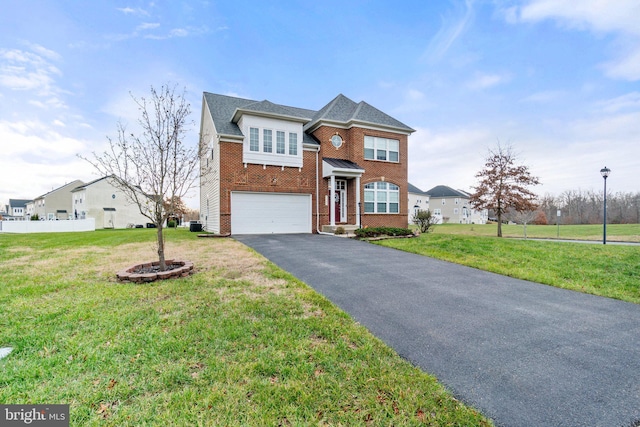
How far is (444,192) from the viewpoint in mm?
56562

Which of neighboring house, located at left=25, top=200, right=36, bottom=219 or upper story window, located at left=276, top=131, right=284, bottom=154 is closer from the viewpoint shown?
upper story window, located at left=276, top=131, right=284, bottom=154

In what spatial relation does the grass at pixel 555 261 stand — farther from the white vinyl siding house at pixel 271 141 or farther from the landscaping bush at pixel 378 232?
the white vinyl siding house at pixel 271 141

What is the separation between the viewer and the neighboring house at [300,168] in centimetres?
1448

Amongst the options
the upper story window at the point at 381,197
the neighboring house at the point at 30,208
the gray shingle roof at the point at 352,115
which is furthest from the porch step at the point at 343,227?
the neighboring house at the point at 30,208

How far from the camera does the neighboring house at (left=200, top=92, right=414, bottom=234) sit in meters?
14.5

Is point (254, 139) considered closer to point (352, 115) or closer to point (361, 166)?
point (352, 115)

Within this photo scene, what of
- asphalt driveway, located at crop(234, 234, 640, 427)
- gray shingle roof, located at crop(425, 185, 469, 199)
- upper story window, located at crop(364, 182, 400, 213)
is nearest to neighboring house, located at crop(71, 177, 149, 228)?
upper story window, located at crop(364, 182, 400, 213)

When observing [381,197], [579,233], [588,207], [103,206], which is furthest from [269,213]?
[588,207]

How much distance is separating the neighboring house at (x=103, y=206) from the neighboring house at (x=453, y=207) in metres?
51.5

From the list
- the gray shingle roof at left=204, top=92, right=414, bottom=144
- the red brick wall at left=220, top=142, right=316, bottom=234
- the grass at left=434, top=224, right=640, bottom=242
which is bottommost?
the grass at left=434, top=224, right=640, bottom=242

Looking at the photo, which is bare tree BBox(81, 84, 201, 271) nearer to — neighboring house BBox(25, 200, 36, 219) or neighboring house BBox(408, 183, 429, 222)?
neighboring house BBox(408, 183, 429, 222)

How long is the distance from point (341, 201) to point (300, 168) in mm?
3314

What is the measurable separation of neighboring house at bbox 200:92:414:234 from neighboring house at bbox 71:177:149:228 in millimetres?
26202

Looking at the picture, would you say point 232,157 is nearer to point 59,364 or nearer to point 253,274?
point 253,274
